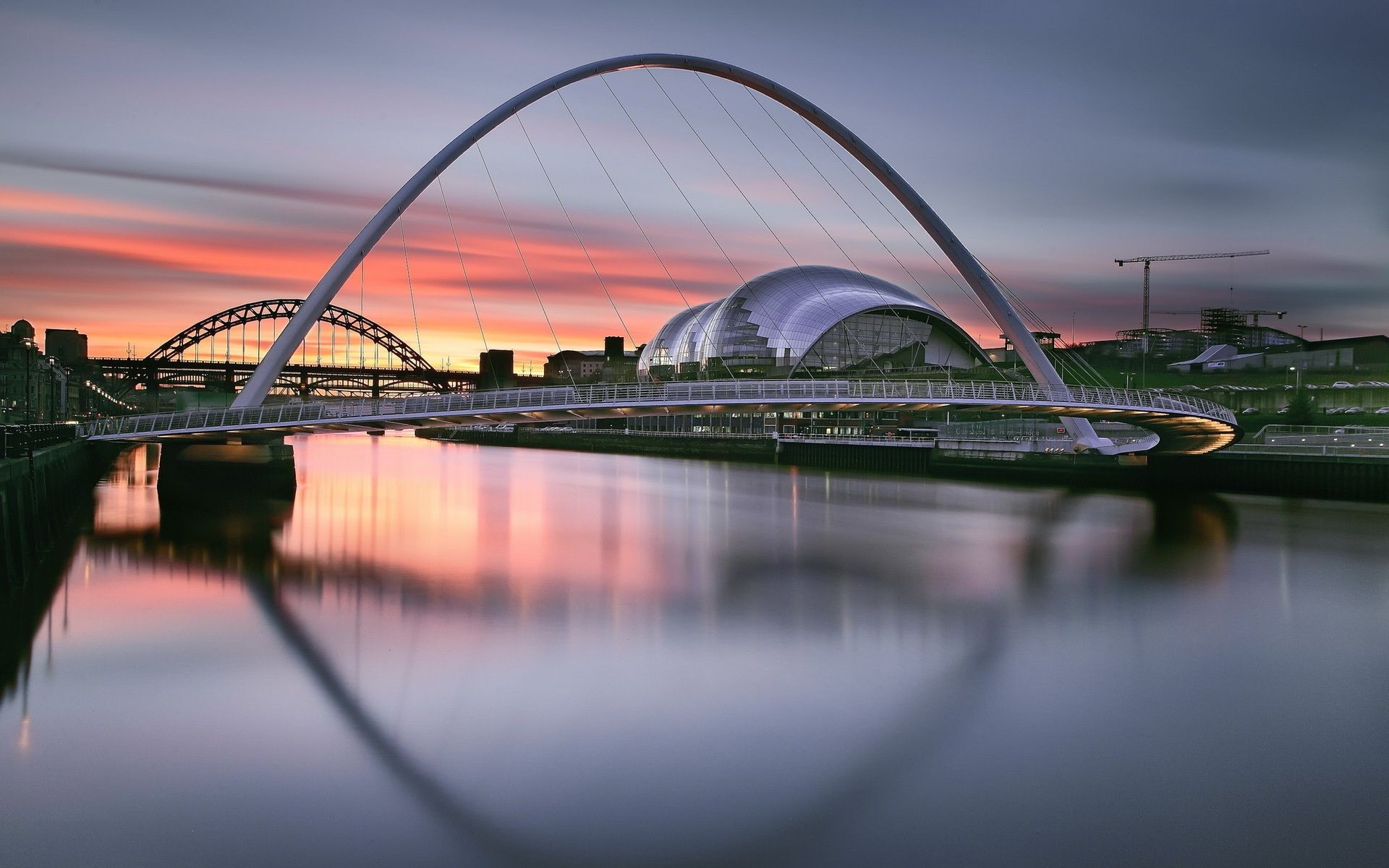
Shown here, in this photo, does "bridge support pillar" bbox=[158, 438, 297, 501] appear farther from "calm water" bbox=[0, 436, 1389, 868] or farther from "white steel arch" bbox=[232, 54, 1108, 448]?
"calm water" bbox=[0, 436, 1389, 868]

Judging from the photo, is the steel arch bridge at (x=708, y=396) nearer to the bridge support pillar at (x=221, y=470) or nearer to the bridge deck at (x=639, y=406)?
the bridge deck at (x=639, y=406)

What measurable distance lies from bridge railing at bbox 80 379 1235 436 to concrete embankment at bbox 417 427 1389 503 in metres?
5.42

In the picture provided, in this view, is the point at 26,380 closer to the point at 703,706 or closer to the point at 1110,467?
the point at 703,706

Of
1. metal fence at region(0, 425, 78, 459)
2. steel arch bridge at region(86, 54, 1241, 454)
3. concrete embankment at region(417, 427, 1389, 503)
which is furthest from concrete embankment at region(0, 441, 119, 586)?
concrete embankment at region(417, 427, 1389, 503)

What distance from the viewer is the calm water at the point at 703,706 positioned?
8.05 meters

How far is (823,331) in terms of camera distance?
6994cm

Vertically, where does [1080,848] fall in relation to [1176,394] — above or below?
below

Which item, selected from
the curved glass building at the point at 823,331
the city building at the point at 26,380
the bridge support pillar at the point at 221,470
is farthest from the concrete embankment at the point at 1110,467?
the city building at the point at 26,380

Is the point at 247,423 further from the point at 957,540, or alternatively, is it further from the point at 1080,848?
the point at 1080,848

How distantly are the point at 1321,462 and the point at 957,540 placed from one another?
60.9ft

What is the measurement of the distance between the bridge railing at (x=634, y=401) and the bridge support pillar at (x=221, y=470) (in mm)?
1649

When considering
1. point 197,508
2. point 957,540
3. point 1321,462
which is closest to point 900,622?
point 957,540

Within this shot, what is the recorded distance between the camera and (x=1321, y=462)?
3547cm

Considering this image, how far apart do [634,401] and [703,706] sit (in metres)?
14.3
